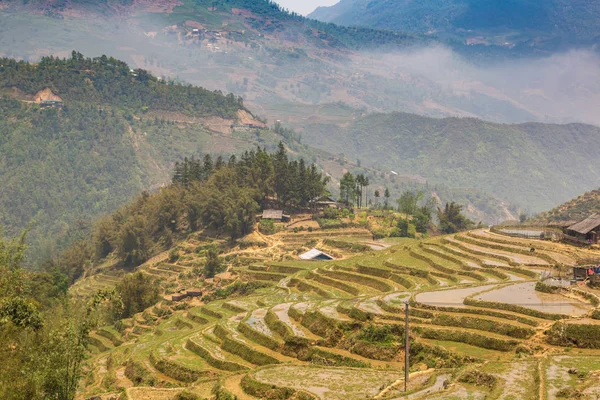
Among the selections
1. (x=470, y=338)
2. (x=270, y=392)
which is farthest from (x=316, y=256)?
(x=270, y=392)

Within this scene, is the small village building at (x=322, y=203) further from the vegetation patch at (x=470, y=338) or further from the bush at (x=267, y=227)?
the vegetation patch at (x=470, y=338)

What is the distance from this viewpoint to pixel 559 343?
37.0m

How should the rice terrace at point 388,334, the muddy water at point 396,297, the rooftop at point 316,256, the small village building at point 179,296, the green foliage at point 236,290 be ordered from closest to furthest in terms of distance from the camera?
the rice terrace at point 388,334 → the muddy water at point 396,297 → the green foliage at point 236,290 → the small village building at point 179,296 → the rooftop at point 316,256

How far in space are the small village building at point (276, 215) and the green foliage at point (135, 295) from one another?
94.4ft

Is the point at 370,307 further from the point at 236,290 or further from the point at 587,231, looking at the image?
the point at 236,290

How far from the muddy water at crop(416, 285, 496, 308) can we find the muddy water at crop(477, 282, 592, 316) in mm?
1432

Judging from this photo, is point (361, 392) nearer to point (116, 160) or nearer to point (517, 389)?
point (517, 389)

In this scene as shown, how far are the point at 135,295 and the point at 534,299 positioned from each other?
1784 inches

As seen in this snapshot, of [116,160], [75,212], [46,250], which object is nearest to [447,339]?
[46,250]

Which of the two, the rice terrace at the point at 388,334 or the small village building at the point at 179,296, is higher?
the rice terrace at the point at 388,334

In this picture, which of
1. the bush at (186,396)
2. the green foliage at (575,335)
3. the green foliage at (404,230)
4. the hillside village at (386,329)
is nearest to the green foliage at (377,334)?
the hillside village at (386,329)

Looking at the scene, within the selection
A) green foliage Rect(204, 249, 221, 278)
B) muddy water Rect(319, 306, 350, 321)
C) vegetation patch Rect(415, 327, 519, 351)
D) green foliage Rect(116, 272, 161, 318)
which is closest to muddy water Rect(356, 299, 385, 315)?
muddy water Rect(319, 306, 350, 321)

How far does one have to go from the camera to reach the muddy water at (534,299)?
40.6m

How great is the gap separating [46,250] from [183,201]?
3034cm
